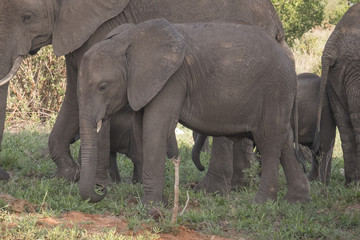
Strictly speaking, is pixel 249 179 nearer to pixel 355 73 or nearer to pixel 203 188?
pixel 203 188

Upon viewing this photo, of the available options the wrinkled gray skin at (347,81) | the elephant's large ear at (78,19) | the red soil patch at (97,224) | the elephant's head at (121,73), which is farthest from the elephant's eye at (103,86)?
the wrinkled gray skin at (347,81)

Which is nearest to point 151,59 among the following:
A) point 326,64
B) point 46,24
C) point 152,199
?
point 152,199

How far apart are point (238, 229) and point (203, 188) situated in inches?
58.9

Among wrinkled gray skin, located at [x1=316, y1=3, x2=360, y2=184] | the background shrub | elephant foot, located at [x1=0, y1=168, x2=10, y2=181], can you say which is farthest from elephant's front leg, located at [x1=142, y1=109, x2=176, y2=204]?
the background shrub

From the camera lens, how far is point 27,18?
7.02 meters

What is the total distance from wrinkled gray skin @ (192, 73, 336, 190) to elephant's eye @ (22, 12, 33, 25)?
2.21 m

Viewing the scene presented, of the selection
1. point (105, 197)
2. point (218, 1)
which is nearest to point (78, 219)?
point (105, 197)

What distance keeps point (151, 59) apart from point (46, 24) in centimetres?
138

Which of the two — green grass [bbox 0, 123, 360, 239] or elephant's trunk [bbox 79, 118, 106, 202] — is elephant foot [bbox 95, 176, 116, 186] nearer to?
green grass [bbox 0, 123, 360, 239]

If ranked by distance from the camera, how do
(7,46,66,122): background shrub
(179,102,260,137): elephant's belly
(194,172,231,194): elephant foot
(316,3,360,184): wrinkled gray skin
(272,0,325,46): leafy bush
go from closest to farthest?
1. (179,102,260,137): elephant's belly
2. (194,172,231,194): elephant foot
3. (316,3,360,184): wrinkled gray skin
4. (7,46,66,122): background shrub
5. (272,0,325,46): leafy bush

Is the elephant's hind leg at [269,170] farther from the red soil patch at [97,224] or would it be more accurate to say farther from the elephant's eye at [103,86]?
the elephant's eye at [103,86]

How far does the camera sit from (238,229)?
5930 mm

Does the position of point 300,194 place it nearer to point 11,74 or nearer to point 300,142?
point 300,142

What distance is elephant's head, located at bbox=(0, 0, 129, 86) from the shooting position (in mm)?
6902
